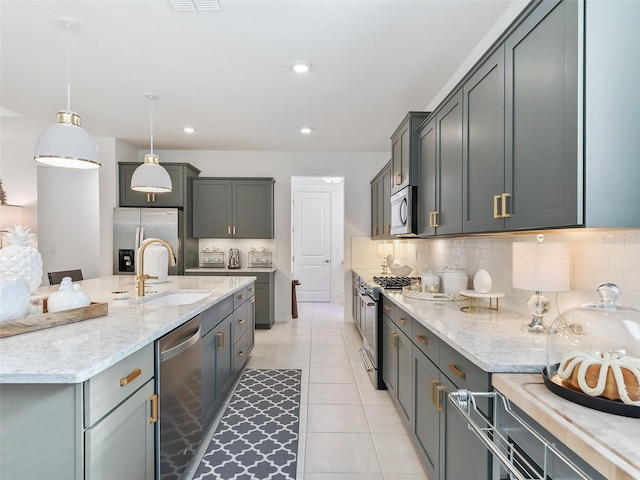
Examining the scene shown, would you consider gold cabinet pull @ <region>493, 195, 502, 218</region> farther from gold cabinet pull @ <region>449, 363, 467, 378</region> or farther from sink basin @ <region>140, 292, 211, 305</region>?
sink basin @ <region>140, 292, 211, 305</region>

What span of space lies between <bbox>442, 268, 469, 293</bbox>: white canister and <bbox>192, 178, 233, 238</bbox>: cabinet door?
3643mm

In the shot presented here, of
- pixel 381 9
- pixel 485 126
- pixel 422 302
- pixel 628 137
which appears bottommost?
pixel 422 302

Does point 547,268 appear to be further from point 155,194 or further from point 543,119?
point 155,194

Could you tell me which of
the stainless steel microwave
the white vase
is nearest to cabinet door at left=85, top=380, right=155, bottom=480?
the white vase

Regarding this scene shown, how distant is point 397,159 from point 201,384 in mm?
2519

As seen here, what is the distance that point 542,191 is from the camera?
1.26 m

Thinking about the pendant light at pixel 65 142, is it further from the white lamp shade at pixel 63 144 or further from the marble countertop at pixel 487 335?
the marble countertop at pixel 487 335

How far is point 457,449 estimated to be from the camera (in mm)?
1436

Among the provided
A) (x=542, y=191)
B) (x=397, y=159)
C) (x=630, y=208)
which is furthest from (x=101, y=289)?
(x=630, y=208)

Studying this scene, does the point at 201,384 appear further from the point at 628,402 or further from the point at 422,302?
the point at 628,402

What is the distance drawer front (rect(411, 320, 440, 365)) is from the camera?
5.52 feet

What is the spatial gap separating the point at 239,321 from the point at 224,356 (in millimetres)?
535

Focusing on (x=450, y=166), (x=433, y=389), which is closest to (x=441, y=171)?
(x=450, y=166)

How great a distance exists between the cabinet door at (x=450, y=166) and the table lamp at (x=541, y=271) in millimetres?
519
